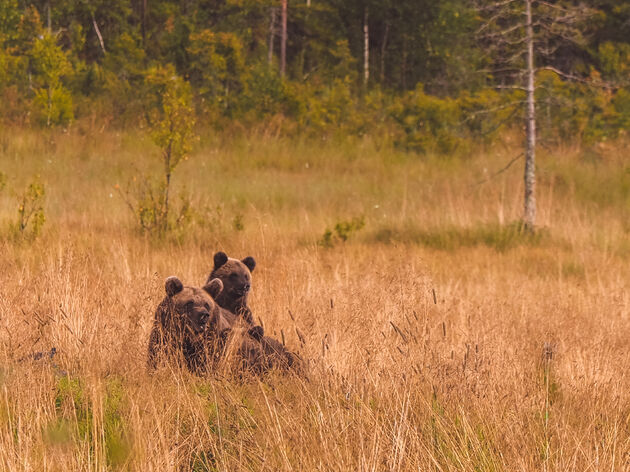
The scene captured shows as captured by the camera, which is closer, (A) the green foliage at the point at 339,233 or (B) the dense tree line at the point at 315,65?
(A) the green foliage at the point at 339,233

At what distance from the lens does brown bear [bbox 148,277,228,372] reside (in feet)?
14.3

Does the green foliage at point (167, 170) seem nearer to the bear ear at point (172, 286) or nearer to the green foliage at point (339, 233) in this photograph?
the green foliage at point (339, 233)

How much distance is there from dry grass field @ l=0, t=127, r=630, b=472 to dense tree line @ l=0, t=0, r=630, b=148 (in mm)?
3234

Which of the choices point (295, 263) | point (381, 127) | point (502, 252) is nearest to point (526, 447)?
point (295, 263)

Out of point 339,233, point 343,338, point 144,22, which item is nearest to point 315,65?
point 144,22

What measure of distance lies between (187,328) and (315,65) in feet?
93.3

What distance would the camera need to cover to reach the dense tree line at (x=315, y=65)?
19.2 metres

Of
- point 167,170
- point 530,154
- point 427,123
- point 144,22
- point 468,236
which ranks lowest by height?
point 468,236

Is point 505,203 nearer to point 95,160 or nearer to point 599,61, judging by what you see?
point 95,160

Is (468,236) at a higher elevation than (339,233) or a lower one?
lower

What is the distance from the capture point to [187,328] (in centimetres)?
443

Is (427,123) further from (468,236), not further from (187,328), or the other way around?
(187,328)

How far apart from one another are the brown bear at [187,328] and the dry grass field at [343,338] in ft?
0.52

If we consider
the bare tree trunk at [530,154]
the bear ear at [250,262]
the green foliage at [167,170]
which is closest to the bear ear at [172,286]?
the bear ear at [250,262]
